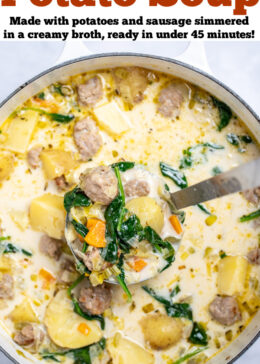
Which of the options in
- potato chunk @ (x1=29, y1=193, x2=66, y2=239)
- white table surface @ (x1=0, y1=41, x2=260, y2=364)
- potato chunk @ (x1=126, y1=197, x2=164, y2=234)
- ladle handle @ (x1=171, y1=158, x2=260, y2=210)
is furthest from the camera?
white table surface @ (x1=0, y1=41, x2=260, y2=364)

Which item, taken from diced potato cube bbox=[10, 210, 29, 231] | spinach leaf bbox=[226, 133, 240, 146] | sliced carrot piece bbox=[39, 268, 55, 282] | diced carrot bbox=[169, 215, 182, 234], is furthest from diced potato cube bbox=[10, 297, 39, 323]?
spinach leaf bbox=[226, 133, 240, 146]

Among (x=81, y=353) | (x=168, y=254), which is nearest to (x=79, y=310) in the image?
(x=81, y=353)

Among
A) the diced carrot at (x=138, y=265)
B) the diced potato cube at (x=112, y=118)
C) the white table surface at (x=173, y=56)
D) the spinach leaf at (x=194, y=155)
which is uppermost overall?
the white table surface at (x=173, y=56)

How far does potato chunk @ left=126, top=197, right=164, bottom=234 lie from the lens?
3.60 m

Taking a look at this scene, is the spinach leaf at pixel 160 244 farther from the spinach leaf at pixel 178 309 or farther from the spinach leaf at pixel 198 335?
the spinach leaf at pixel 198 335

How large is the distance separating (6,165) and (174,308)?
70.7 inches

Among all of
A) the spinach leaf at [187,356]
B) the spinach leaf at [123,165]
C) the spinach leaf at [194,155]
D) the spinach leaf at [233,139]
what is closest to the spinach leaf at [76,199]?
the spinach leaf at [123,165]

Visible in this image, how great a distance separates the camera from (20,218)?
423 centimetres

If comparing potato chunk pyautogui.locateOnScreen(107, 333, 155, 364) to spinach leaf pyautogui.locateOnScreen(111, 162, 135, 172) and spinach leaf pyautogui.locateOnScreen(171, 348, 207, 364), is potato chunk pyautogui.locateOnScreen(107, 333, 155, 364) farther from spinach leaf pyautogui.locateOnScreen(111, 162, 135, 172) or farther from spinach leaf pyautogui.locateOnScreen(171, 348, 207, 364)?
spinach leaf pyautogui.locateOnScreen(111, 162, 135, 172)

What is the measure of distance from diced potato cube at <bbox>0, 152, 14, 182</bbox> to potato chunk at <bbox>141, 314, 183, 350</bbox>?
1.63 m

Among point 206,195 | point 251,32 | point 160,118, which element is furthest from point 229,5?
point 206,195

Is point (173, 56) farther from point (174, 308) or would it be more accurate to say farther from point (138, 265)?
point (174, 308)

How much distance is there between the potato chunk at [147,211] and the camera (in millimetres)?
3602

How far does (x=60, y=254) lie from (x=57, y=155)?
81 cm
